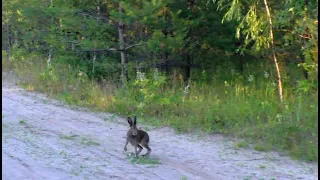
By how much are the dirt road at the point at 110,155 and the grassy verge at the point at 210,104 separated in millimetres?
537

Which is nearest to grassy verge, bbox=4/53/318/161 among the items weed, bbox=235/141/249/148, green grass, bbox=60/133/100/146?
weed, bbox=235/141/249/148

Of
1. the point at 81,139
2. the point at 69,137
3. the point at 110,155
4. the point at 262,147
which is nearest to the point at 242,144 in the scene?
the point at 262,147

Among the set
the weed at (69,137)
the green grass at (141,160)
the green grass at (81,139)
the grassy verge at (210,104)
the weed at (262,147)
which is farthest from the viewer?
the weed at (69,137)

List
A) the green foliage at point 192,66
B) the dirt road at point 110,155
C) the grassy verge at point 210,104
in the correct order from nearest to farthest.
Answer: the dirt road at point 110,155 < the grassy verge at point 210,104 < the green foliage at point 192,66

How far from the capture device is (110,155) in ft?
26.6

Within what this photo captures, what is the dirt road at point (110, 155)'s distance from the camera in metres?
7.07

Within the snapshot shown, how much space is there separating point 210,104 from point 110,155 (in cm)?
405

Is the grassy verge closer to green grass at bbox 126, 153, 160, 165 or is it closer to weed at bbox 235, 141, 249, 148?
weed at bbox 235, 141, 249, 148

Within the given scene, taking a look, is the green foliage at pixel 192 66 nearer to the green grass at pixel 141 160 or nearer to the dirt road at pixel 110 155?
the dirt road at pixel 110 155

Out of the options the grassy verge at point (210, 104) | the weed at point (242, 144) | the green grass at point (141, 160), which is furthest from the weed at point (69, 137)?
the weed at point (242, 144)

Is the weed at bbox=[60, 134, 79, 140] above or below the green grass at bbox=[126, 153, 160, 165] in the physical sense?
above

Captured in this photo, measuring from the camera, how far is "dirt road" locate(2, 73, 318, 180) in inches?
279

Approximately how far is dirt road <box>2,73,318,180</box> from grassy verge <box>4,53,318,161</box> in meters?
0.54

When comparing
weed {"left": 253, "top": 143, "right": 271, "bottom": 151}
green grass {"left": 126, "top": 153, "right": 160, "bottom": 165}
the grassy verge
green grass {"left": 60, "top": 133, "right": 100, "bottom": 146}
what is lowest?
green grass {"left": 126, "top": 153, "right": 160, "bottom": 165}
